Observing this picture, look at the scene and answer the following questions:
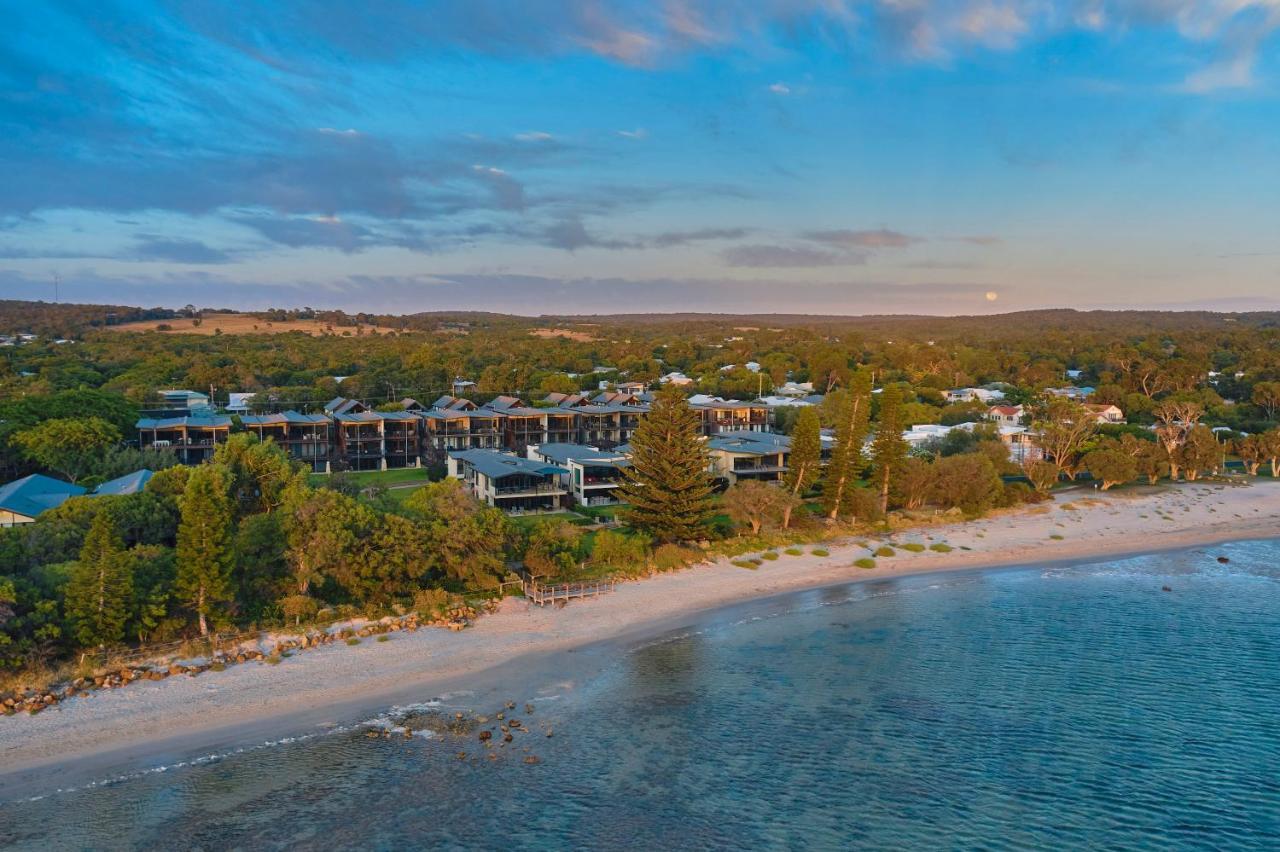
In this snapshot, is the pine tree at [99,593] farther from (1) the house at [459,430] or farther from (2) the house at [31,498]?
(1) the house at [459,430]

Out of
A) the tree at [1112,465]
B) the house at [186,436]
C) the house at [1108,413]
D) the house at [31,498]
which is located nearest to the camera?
the house at [31,498]

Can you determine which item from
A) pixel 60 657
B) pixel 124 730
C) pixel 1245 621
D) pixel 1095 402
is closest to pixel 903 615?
pixel 1245 621

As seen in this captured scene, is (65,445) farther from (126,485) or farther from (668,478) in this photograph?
(668,478)

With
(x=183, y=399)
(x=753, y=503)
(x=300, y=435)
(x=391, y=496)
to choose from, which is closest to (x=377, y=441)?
(x=300, y=435)

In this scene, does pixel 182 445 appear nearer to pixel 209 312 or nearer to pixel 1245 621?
pixel 1245 621

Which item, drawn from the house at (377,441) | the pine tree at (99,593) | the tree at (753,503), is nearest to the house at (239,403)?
the house at (377,441)

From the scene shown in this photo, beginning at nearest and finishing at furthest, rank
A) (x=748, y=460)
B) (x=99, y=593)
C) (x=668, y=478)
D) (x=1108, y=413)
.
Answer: (x=99, y=593)
(x=668, y=478)
(x=748, y=460)
(x=1108, y=413)

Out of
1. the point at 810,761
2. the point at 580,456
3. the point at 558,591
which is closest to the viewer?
the point at 810,761

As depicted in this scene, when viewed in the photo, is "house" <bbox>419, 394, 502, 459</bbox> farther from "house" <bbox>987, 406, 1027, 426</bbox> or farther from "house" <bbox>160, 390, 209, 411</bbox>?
"house" <bbox>987, 406, 1027, 426</bbox>

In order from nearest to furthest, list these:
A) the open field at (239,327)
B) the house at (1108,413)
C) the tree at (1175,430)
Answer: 1. the tree at (1175,430)
2. the house at (1108,413)
3. the open field at (239,327)
